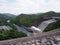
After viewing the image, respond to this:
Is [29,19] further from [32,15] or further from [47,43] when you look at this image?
[47,43]

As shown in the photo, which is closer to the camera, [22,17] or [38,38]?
[38,38]

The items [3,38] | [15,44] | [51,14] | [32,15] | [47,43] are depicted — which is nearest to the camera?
[47,43]

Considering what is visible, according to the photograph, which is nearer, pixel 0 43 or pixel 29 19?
pixel 0 43

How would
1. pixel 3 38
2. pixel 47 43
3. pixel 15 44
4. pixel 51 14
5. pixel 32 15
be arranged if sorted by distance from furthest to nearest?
pixel 32 15 → pixel 51 14 → pixel 3 38 → pixel 15 44 → pixel 47 43

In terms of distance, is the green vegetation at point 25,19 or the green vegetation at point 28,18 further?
the green vegetation at point 28,18

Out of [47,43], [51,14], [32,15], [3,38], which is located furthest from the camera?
[32,15]

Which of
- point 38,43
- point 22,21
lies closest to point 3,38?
point 38,43

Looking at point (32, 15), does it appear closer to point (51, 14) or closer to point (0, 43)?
point (51, 14)

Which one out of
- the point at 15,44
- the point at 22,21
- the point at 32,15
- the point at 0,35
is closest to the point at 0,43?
the point at 15,44

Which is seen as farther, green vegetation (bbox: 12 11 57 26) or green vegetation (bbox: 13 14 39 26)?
green vegetation (bbox: 12 11 57 26)

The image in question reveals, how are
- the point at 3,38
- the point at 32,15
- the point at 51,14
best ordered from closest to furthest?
the point at 3,38, the point at 51,14, the point at 32,15
